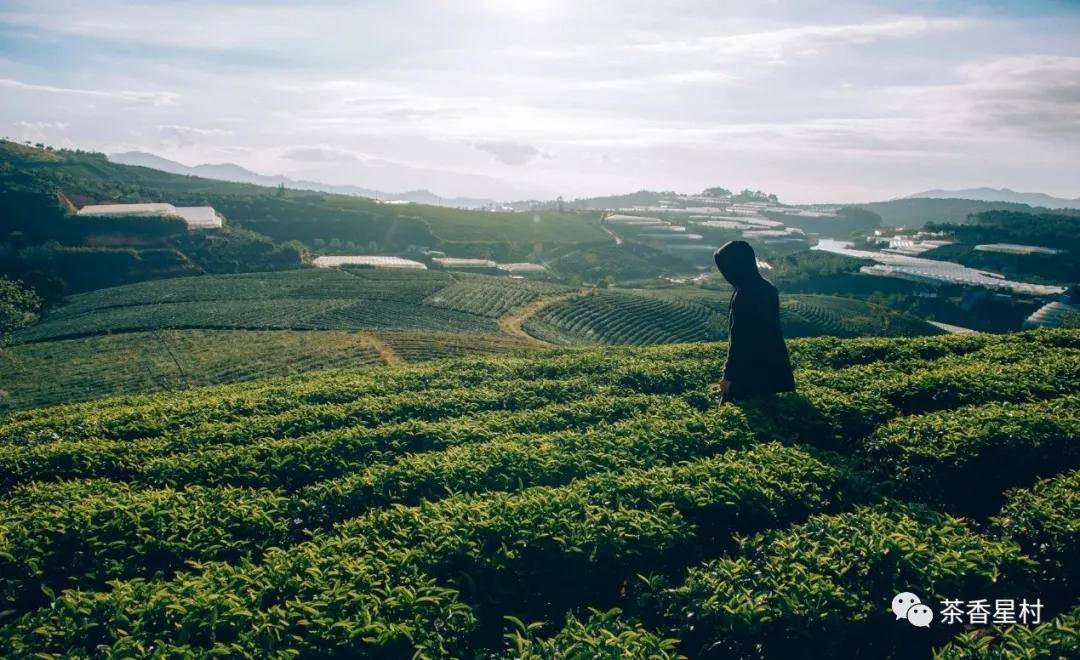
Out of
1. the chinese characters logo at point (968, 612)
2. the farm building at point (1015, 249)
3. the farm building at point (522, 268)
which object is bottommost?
the chinese characters logo at point (968, 612)

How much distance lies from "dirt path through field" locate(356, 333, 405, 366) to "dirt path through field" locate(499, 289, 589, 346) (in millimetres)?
10753

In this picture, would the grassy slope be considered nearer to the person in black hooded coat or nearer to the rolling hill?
the rolling hill

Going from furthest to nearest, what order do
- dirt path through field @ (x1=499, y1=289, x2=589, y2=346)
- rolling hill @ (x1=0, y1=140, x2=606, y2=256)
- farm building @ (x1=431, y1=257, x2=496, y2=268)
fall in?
1. rolling hill @ (x1=0, y1=140, x2=606, y2=256)
2. farm building @ (x1=431, y1=257, x2=496, y2=268)
3. dirt path through field @ (x1=499, y1=289, x2=589, y2=346)

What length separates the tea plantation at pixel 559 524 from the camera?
299 inches

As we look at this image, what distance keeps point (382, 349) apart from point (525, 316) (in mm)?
19004

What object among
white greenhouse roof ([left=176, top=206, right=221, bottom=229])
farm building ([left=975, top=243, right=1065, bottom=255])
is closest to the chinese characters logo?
white greenhouse roof ([left=176, top=206, right=221, bottom=229])

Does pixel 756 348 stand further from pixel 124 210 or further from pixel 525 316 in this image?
pixel 124 210

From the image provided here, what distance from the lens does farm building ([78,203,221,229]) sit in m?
85.4

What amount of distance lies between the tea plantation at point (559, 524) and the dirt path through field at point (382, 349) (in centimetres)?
2256

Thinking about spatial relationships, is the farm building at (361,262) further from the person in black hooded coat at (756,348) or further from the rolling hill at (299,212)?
the person in black hooded coat at (756,348)

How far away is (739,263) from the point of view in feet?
51.9

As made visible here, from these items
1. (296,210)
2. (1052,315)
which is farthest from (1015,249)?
(296,210)

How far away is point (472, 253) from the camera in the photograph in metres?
119

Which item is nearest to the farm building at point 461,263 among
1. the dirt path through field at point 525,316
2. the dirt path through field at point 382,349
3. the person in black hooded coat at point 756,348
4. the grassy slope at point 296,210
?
the grassy slope at point 296,210
